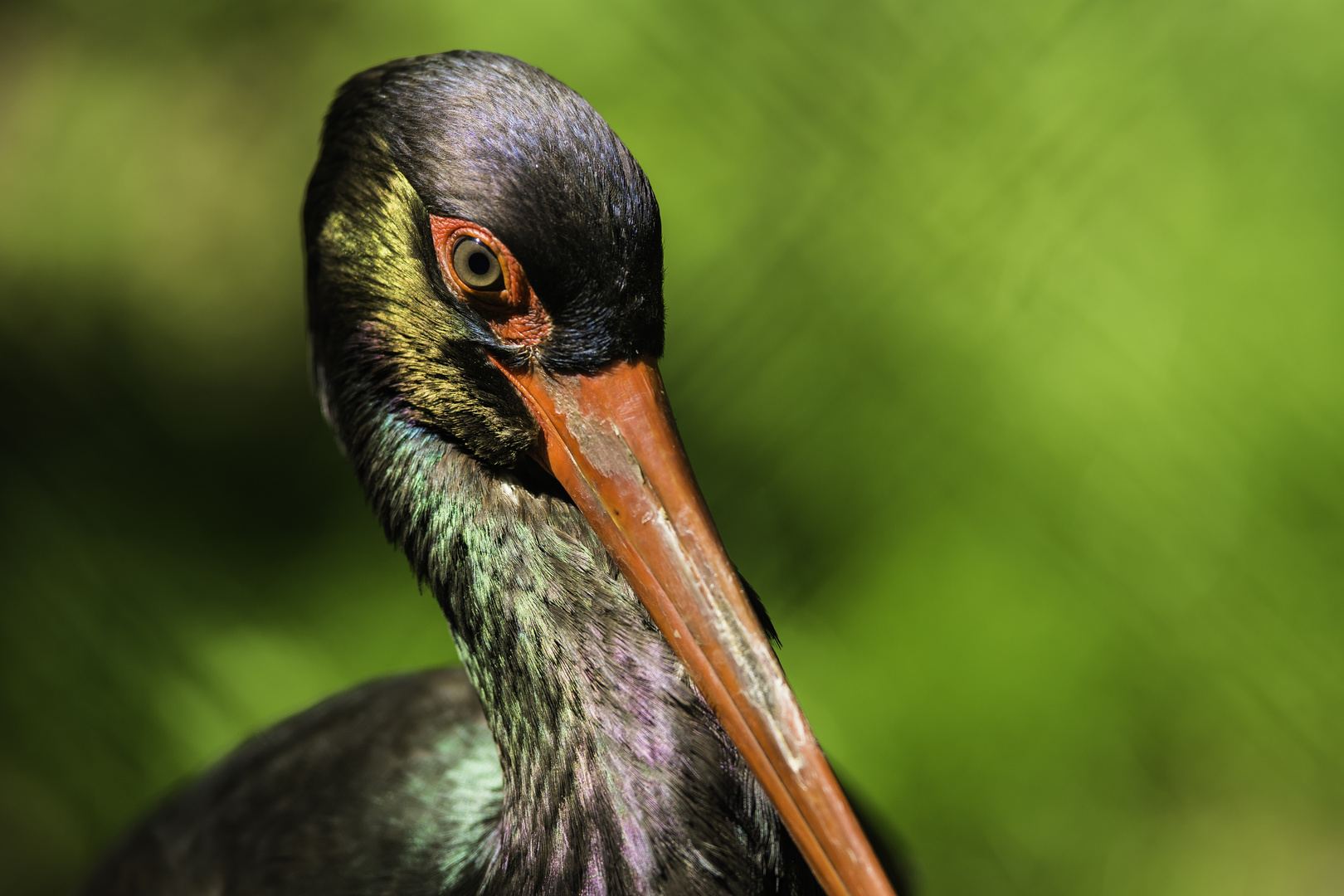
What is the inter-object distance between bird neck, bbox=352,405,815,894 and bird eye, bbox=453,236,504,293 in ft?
0.73

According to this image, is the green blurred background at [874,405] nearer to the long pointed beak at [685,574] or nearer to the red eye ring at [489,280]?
the long pointed beak at [685,574]

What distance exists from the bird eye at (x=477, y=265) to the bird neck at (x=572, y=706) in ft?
0.73

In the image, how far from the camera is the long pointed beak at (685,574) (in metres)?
1.12

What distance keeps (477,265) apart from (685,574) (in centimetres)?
38

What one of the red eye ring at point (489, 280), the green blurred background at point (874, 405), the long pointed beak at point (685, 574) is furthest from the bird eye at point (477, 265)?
the green blurred background at point (874, 405)

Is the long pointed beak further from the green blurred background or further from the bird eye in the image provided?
the green blurred background

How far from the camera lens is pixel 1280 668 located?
270cm

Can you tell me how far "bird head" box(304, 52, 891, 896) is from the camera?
1.14 m

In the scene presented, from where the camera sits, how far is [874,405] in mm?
2936

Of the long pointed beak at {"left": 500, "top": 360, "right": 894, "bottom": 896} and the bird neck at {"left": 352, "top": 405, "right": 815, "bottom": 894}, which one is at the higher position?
the long pointed beak at {"left": 500, "top": 360, "right": 894, "bottom": 896}

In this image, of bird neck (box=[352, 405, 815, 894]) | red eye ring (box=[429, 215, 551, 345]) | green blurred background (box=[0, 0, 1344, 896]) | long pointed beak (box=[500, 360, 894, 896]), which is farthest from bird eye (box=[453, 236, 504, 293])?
green blurred background (box=[0, 0, 1344, 896])

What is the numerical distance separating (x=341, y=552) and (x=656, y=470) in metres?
1.82

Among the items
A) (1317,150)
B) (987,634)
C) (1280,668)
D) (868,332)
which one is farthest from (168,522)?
(1317,150)

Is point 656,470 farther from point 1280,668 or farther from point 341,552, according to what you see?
point 1280,668
